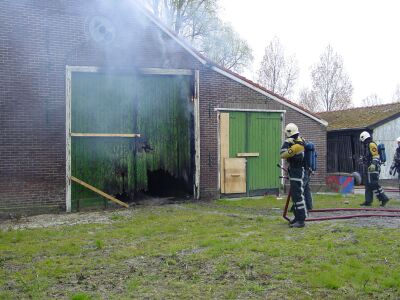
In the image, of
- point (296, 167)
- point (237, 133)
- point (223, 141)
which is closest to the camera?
point (296, 167)

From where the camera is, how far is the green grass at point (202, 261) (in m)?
4.85

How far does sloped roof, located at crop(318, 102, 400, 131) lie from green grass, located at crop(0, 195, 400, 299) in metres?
11.9

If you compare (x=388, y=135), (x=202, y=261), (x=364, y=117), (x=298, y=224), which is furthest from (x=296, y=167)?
(x=364, y=117)

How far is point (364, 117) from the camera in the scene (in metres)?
20.5

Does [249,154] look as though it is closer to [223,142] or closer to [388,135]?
[223,142]

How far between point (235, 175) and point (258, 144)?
4.03 ft

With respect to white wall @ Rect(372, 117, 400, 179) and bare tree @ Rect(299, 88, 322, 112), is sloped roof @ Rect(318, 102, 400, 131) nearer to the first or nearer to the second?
white wall @ Rect(372, 117, 400, 179)

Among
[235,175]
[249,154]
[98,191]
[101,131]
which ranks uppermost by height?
[101,131]

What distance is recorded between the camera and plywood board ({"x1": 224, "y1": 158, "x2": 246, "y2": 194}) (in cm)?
1312

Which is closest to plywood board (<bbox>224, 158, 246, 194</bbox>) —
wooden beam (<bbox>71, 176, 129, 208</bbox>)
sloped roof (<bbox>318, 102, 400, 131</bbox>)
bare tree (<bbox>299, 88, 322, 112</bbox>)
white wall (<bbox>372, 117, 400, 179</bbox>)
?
wooden beam (<bbox>71, 176, 129, 208</bbox>)

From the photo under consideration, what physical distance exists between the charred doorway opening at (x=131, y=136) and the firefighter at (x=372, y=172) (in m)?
4.52

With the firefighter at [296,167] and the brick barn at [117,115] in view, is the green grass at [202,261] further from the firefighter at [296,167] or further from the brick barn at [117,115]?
the brick barn at [117,115]

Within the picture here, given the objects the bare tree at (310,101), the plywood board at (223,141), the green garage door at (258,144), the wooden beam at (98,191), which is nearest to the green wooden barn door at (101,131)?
the wooden beam at (98,191)

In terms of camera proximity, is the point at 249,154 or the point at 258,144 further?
the point at 258,144
